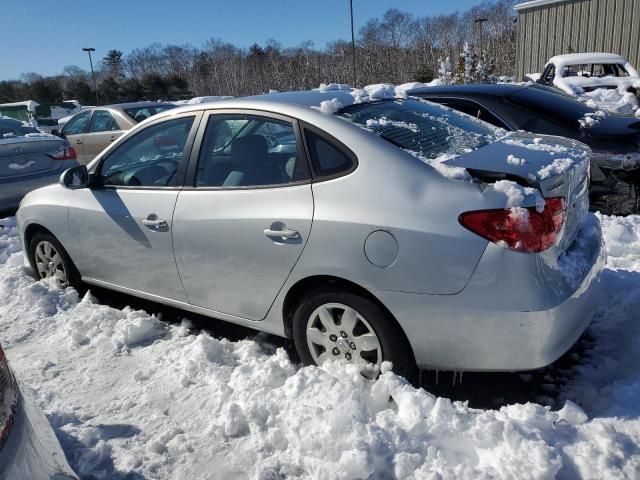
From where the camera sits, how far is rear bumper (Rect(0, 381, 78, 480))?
4.66 ft

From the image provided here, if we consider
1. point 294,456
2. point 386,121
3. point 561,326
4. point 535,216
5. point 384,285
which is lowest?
point 294,456

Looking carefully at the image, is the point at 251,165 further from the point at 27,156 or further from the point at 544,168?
the point at 27,156

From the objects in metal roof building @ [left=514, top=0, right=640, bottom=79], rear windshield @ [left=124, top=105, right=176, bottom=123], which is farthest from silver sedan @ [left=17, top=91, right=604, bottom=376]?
metal roof building @ [left=514, top=0, right=640, bottom=79]

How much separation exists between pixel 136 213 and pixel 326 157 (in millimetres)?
1443

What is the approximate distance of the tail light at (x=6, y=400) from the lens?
57.6 inches

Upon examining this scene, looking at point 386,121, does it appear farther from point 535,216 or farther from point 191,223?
point 191,223

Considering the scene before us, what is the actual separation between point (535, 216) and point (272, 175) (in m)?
1.38

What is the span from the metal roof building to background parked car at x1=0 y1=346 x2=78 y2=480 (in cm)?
2213

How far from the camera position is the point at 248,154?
3.26m

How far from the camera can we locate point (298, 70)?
72812 millimetres

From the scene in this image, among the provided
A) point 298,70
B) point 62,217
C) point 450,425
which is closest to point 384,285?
point 450,425

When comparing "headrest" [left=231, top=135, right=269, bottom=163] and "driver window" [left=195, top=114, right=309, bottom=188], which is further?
"headrest" [left=231, top=135, right=269, bottom=163]

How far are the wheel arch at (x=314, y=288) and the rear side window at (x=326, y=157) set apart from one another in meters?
0.54

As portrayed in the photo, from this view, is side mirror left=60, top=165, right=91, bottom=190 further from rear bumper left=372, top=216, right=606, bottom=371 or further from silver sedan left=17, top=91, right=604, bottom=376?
rear bumper left=372, top=216, right=606, bottom=371
